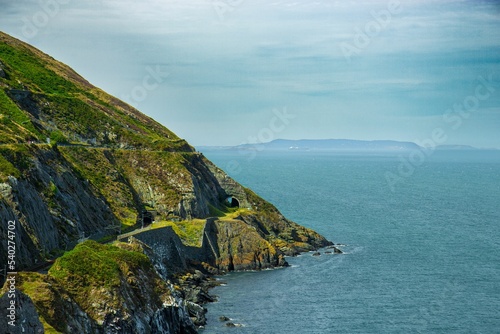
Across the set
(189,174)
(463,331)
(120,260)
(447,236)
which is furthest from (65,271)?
(447,236)

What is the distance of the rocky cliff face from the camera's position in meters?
53.3

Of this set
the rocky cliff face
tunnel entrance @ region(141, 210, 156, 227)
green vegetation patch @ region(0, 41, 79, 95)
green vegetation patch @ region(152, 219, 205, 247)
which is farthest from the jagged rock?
green vegetation patch @ region(0, 41, 79, 95)

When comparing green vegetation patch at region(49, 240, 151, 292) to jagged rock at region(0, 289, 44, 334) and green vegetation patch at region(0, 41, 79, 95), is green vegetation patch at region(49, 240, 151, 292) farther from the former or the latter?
green vegetation patch at region(0, 41, 79, 95)

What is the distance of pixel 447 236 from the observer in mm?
129250

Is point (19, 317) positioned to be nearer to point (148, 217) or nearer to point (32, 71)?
point (148, 217)

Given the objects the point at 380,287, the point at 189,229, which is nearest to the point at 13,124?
the point at 189,229

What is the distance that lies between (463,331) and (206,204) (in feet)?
178

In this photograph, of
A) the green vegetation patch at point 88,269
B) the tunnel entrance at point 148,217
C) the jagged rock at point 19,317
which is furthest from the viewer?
the tunnel entrance at point 148,217

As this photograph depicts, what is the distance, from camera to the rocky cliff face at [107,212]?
53.3m

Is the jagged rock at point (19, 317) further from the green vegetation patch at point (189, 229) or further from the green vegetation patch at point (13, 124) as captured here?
the green vegetation patch at point (189, 229)

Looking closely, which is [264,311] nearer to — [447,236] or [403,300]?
[403,300]

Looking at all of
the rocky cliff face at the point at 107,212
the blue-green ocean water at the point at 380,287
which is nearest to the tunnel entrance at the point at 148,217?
the rocky cliff face at the point at 107,212

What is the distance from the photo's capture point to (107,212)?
94.3 meters

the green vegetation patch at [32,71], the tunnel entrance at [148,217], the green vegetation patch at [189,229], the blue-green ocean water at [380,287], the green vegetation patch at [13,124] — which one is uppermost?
the green vegetation patch at [32,71]
